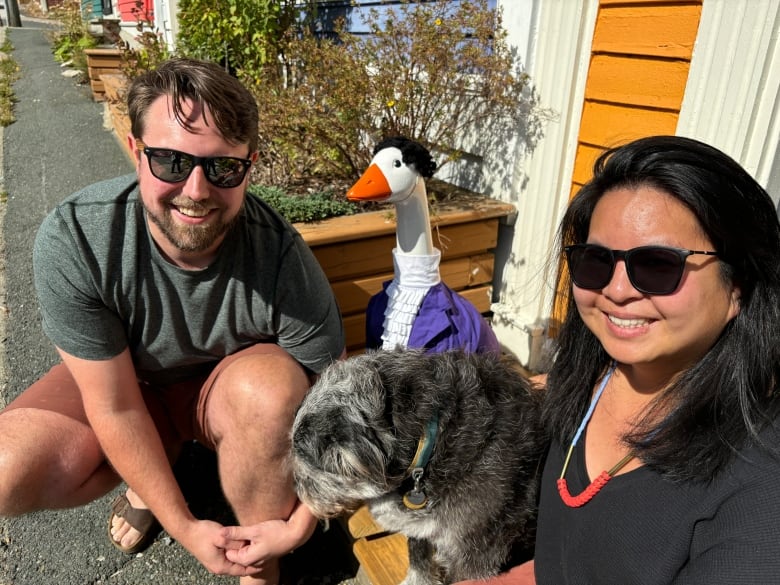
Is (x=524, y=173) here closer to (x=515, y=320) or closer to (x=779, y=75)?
(x=515, y=320)

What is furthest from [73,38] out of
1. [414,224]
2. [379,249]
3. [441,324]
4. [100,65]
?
[441,324]

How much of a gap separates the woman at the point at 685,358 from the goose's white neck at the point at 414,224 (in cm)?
108

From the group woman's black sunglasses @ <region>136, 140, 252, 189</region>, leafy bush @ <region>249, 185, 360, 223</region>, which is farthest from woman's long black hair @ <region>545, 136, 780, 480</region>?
leafy bush @ <region>249, 185, 360, 223</region>

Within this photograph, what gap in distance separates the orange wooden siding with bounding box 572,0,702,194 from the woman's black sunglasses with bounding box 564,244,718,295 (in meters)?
1.92

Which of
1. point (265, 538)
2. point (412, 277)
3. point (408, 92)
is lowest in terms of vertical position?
point (265, 538)

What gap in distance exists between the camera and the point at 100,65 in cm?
1103

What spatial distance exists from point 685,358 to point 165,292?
1.75 metres

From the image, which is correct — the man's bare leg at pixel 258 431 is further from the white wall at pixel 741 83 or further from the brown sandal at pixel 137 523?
the white wall at pixel 741 83

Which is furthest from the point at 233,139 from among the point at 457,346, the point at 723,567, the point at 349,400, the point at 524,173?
the point at 524,173

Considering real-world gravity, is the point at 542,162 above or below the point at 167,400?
above

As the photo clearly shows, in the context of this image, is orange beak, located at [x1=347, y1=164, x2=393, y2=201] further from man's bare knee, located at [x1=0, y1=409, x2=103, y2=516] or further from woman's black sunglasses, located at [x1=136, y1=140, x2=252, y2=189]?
man's bare knee, located at [x1=0, y1=409, x2=103, y2=516]

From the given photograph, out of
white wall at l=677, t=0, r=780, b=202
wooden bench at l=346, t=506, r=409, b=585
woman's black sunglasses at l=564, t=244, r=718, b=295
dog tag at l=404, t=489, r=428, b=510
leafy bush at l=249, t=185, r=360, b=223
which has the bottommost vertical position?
wooden bench at l=346, t=506, r=409, b=585

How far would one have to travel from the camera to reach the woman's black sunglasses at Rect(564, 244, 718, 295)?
1225 millimetres

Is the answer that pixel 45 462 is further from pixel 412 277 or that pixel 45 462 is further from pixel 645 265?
pixel 645 265
